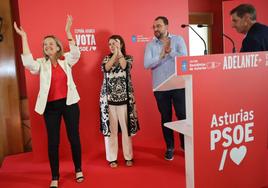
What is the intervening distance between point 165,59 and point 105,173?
4.36 ft

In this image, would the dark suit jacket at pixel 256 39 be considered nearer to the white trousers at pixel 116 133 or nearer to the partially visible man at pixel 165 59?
the partially visible man at pixel 165 59

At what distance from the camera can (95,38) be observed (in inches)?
138

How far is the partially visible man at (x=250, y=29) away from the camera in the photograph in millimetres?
2363

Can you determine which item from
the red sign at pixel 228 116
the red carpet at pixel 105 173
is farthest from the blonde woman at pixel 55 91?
the red sign at pixel 228 116

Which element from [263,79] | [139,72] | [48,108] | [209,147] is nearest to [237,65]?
[263,79]

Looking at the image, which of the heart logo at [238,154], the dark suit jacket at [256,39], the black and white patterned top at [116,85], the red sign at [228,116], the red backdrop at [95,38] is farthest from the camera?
the red backdrop at [95,38]

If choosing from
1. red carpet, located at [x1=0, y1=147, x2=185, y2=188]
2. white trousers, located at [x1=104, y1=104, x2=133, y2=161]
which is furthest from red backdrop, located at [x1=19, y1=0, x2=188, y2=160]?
white trousers, located at [x1=104, y1=104, x2=133, y2=161]

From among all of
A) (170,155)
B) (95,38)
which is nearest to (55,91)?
(95,38)

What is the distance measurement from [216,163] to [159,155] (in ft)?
5.07

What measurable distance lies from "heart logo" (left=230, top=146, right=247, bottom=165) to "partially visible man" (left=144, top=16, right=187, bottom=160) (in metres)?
1.13

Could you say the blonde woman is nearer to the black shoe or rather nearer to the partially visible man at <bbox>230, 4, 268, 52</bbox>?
the black shoe

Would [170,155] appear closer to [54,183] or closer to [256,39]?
[54,183]

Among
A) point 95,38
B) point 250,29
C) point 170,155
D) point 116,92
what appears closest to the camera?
point 250,29

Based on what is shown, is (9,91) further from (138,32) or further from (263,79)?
(263,79)
